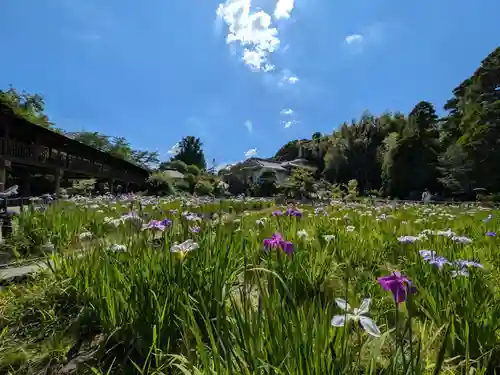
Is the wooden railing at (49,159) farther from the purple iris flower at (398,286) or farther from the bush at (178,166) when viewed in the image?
the bush at (178,166)

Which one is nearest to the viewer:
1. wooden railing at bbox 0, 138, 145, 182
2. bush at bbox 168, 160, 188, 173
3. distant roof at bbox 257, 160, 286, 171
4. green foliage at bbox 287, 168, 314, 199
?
wooden railing at bbox 0, 138, 145, 182

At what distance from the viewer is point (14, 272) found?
319 centimetres

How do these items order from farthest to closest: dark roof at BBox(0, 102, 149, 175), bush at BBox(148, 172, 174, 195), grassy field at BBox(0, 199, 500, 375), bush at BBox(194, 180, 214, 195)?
bush at BBox(148, 172, 174, 195)
bush at BBox(194, 180, 214, 195)
dark roof at BBox(0, 102, 149, 175)
grassy field at BBox(0, 199, 500, 375)

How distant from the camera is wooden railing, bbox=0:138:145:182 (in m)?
15.3

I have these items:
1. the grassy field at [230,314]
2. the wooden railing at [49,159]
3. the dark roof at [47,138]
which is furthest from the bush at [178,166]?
the grassy field at [230,314]

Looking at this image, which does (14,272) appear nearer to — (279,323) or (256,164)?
(279,323)

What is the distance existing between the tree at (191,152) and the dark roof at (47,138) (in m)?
48.8

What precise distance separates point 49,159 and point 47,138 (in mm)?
1358

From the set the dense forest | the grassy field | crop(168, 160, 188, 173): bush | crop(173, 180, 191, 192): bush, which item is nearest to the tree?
crop(168, 160, 188, 173): bush

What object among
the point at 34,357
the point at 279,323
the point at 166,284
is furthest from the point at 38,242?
the point at 279,323

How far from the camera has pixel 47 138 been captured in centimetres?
1873

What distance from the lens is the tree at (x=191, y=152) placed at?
75.9 meters

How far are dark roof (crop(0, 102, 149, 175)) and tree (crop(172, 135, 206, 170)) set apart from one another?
160 ft

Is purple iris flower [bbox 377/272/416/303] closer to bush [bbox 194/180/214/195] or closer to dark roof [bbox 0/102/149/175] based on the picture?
dark roof [bbox 0/102/149/175]
